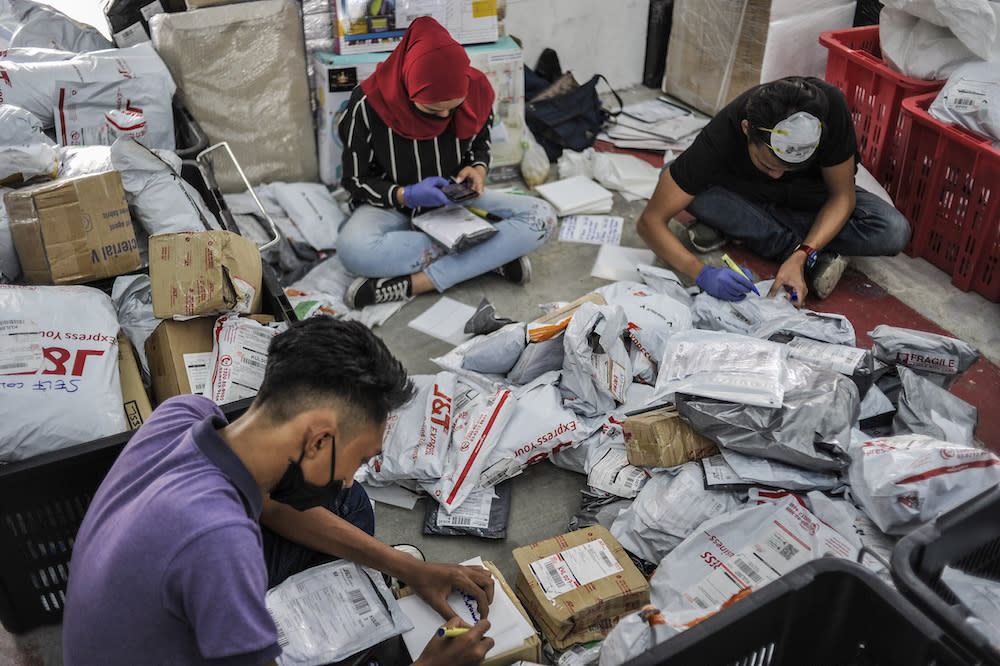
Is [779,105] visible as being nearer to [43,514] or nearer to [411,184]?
[411,184]

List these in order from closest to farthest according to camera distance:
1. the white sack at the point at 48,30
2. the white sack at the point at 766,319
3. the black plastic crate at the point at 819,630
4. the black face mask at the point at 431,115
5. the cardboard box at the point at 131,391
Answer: the black plastic crate at the point at 819,630, the cardboard box at the point at 131,391, the white sack at the point at 766,319, the black face mask at the point at 431,115, the white sack at the point at 48,30

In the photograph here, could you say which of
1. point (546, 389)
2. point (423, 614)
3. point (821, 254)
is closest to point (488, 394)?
point (546, 389)

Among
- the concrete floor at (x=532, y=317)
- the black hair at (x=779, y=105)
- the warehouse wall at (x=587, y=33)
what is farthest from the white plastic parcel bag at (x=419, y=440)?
the warehouse wall at (x=587, y=33)

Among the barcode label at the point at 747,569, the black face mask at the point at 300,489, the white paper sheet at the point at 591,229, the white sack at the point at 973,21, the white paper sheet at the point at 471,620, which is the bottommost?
the white paper sheet at the point at 471,620

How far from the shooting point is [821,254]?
326cm

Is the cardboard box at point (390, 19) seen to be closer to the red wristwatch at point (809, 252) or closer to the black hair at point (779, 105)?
the black hair at point (779, 105)

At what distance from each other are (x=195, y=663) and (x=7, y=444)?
86 centimetres

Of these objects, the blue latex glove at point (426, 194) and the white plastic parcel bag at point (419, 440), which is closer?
the white plastic parcel bag at point (419, 440)

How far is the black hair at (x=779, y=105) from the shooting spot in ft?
9.21

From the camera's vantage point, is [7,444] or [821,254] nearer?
[7,444]

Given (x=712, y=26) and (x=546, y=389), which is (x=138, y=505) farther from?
(x=712, y=26)

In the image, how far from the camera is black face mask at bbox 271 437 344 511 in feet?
4.51

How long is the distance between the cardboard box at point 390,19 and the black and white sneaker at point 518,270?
128 cm

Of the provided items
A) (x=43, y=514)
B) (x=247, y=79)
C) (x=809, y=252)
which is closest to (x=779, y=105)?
(x=809, y=252)
